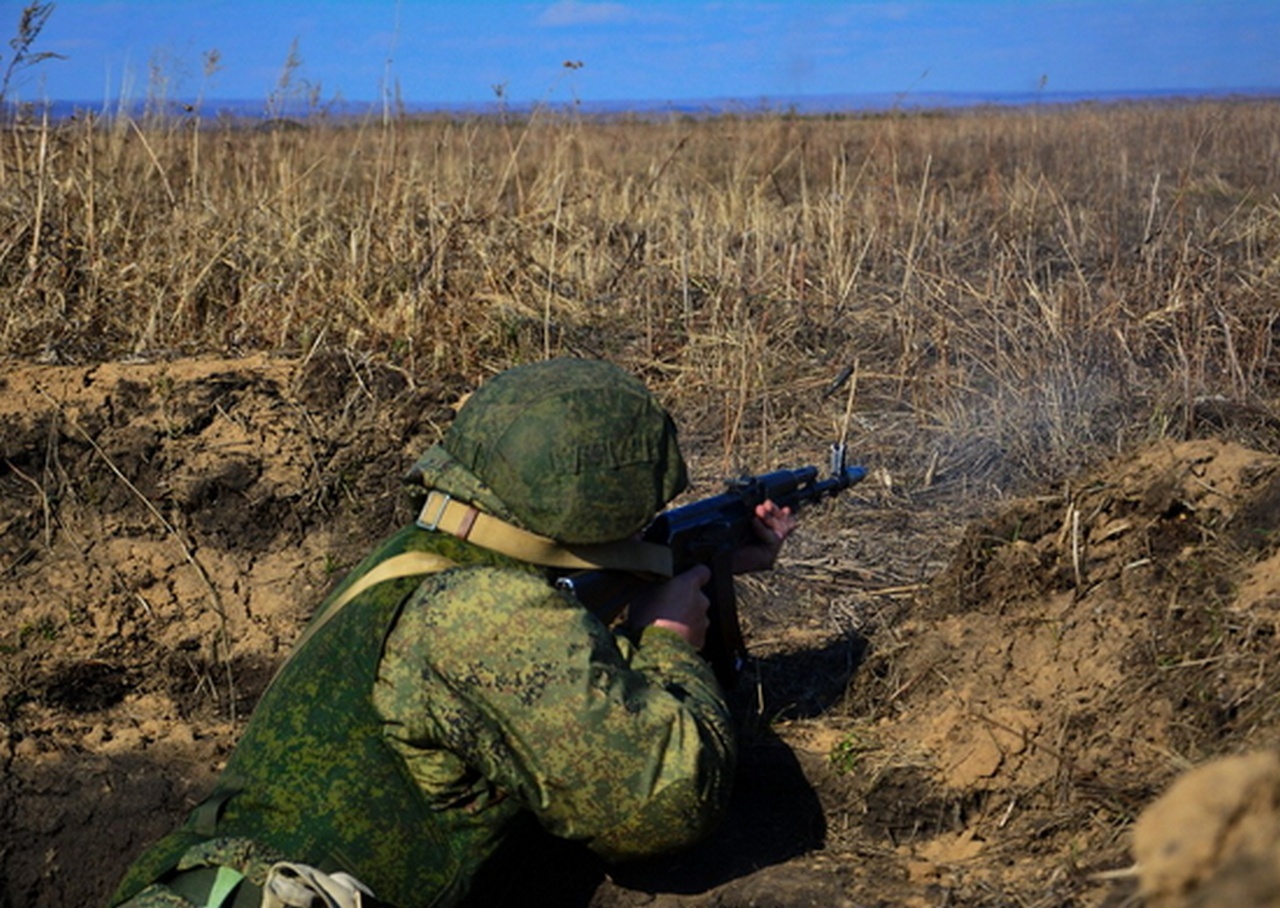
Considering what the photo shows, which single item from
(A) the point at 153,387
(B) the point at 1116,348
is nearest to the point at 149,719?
(A) the point at 153,387

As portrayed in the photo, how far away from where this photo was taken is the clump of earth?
258 centimetres

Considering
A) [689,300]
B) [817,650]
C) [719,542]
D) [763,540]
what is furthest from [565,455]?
[689,300]

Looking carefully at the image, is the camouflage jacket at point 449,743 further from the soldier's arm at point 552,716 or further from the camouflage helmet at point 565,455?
the camouflage helmet at point 565,455

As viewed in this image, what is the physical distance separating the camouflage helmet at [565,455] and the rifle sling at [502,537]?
0.02 metres

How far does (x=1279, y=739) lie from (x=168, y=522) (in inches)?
139

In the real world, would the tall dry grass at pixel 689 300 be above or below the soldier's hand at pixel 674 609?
above

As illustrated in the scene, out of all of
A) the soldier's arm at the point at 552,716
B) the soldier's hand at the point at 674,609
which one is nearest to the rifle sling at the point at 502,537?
the soldier's arm at the point at 552,716

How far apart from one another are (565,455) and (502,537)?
7.9 inches

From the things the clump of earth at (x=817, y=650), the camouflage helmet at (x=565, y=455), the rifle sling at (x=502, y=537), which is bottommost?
the clump of earth at (x=817, y=650)

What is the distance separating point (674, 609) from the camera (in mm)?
2693

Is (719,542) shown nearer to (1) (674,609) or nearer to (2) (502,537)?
(1) (674,609)

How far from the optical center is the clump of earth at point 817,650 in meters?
2.58

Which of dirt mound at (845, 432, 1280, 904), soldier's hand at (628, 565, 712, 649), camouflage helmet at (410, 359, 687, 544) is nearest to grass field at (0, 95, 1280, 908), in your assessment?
dirt mound at (845, 432, 1280, 904)

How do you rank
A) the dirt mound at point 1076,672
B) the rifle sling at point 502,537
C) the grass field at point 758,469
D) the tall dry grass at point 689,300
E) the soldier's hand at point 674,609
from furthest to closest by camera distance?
the tall dry grass at point 689,300, the grass field at point 758,469, the soldier's hand at point 674,609, the dirt mound at point 1076,672, the rifle sling at point 502,537
